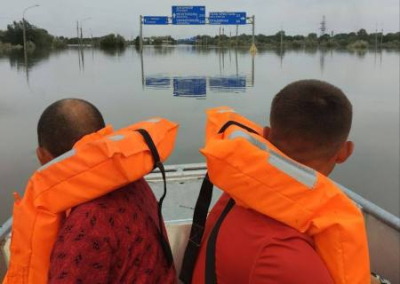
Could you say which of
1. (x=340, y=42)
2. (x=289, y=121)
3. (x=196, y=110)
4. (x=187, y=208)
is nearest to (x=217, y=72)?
(x=196, y=110)

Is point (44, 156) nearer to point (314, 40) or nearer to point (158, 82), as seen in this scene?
point (158, 82)

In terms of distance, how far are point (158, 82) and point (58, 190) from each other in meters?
15.7

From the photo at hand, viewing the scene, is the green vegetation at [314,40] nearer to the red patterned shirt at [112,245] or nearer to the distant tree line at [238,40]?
the distant tree line at [238,40]

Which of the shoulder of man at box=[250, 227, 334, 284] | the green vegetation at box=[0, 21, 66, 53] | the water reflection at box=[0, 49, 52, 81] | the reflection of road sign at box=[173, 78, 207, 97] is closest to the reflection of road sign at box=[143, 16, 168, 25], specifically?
the water reflection at box=[0, 49, 52, 81]

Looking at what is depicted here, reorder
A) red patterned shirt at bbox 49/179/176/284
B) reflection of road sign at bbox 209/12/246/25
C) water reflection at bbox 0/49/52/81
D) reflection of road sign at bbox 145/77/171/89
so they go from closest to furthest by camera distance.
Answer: red patterned shirt at bbox 49/179/176/284, reflection of road sign at bbox 145/77/171/89, water reflection at bbox 0/49/52/81, reflection of road sign at bbox 209/12/246/25

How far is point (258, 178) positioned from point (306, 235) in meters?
0.18

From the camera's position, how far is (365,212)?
94.9 inches

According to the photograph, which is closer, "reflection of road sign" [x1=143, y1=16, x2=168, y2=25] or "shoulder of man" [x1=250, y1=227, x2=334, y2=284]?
"shoulder of man" [x1=250, y1=227, x2=334, y2=284]

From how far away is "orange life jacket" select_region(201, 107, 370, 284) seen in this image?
3.35 ft

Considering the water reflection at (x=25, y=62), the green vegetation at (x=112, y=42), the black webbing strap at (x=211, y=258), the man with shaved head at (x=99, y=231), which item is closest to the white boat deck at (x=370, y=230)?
the man with shaved head at (x=99, y=231)

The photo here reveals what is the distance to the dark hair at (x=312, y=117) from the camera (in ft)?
3.69

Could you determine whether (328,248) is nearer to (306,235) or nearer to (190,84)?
(306,235)

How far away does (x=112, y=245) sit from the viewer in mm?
1128

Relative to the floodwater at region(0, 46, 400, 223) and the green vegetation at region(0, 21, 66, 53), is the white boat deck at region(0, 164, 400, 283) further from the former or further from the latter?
the green vegetation at region(0, 21, 66, 53)
